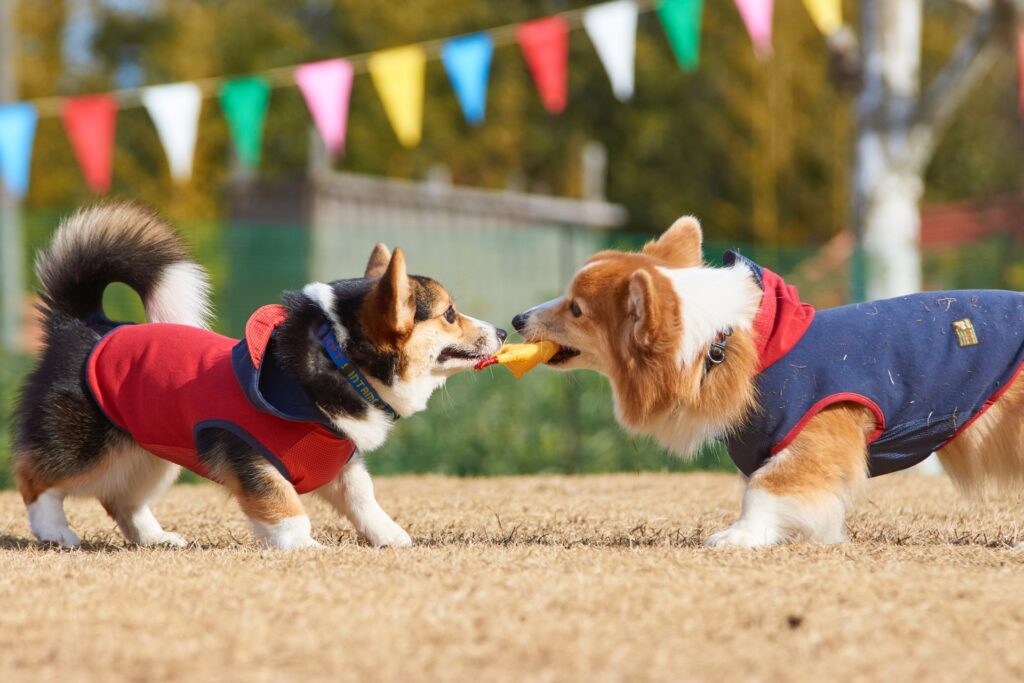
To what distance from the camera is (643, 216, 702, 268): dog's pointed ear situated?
436 cm

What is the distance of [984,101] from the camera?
25.3 meters

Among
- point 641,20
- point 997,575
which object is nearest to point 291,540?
point 997,575

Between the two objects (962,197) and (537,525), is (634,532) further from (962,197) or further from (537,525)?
(962,197)

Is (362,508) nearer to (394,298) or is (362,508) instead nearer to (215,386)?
(215,386)

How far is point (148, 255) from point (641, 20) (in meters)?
26.3

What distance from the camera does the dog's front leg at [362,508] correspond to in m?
4.21

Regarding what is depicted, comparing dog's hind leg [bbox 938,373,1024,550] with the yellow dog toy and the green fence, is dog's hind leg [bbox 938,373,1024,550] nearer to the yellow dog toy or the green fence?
the yellow dog toy

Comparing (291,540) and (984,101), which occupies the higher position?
(984,101)

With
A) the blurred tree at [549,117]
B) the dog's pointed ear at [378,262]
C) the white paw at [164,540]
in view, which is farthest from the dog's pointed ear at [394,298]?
the blurred tree at [549,117]

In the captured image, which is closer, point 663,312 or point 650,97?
point 663,312

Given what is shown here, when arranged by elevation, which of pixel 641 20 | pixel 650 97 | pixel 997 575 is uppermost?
pixel 641 20

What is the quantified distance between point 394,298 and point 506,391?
442 cm

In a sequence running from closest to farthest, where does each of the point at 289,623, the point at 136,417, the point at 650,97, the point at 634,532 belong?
the point at 289,623, the point at 136,417, the point at 634,532, the point at 650,97

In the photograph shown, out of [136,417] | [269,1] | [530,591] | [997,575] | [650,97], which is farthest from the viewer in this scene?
[269,1]
